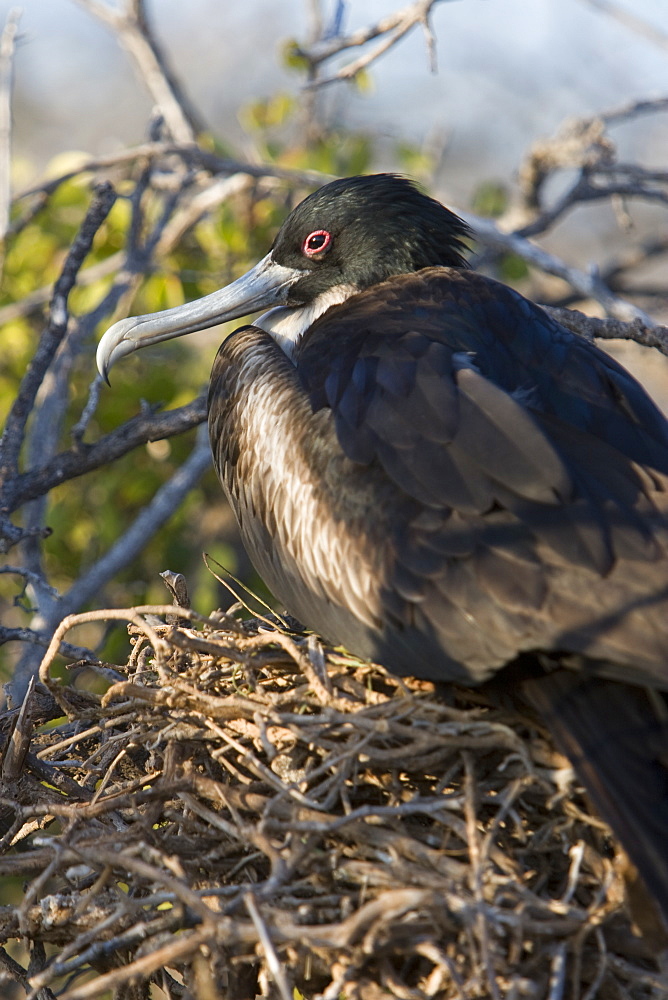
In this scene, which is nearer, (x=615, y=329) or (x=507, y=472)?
(x=507, y=472)

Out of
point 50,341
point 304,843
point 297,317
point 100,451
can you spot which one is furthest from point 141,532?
→ point 304,843

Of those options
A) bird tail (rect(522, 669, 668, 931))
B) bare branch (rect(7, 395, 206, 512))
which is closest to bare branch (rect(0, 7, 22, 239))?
bare branch (rect(7, 395, 206, 512))

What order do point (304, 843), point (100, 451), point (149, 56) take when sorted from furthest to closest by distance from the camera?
point (149, 56), point (100, 451), point (304, 843)

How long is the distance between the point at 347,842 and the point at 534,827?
1.08ft

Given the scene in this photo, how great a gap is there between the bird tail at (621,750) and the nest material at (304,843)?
0.11 metres

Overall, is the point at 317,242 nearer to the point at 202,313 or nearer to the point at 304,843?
the point at 202,313

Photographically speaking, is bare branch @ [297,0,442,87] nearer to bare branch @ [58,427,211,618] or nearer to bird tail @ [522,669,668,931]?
bare branch @ [58,427,211,618]

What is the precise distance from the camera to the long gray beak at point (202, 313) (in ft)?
8.72

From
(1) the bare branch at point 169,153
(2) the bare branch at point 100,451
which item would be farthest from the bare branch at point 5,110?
(2) the bare branch at point 100,451

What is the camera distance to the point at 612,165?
3514 millimetres

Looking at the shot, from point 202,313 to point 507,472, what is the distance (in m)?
1.19

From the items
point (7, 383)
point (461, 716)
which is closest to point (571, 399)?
point (461, 716)

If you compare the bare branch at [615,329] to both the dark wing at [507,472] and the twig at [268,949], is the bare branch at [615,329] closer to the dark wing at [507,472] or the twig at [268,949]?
the dark wing at [507,472]

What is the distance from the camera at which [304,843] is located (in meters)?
1.80
